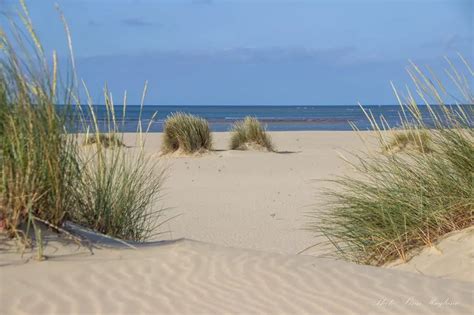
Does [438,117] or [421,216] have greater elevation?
[438,117]

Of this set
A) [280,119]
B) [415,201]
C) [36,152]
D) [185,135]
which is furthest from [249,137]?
[280,119]

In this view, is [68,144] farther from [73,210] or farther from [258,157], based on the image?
[258,157]

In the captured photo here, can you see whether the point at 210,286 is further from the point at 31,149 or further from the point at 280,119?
the point at 280,119

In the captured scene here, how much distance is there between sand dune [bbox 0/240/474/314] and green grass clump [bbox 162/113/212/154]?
1244 centimetres

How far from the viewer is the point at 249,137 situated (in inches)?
726

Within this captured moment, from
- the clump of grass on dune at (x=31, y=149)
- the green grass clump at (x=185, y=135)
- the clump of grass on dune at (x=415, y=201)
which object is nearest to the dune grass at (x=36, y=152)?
the clump of grass on dune at (x=31, y=149)

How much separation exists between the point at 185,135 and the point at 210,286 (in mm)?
13053

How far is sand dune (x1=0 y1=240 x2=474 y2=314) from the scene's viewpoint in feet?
12.2

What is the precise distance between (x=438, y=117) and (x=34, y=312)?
3.80m

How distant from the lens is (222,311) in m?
3.68

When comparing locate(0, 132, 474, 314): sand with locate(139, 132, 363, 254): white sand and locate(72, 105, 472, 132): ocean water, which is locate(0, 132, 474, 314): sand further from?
locate(139, 132, 363, 254): white sand

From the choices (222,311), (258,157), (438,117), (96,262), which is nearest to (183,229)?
(438,117)

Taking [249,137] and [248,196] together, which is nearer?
[248,196]

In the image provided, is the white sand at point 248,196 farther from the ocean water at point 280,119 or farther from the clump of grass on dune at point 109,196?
the clump of grass on dune at point 109,196
